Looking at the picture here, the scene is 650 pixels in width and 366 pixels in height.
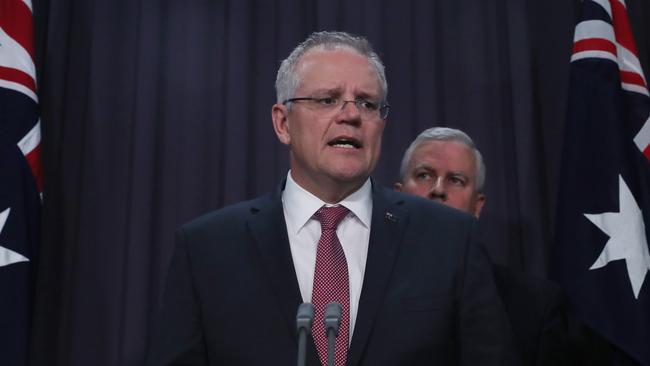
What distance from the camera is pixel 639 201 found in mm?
2646

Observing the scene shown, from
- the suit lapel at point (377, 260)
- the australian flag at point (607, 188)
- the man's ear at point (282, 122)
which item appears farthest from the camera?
the australian flag at point (607, 188)

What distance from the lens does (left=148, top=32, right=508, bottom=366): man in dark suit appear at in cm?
146

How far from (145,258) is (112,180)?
37 centimetres

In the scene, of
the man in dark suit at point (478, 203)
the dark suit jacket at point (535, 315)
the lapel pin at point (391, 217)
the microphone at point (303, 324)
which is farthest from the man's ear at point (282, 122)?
the dark suit jacket at point (535, 315)

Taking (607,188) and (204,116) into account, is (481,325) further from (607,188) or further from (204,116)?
(204,116)

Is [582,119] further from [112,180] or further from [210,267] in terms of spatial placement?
[112,180]

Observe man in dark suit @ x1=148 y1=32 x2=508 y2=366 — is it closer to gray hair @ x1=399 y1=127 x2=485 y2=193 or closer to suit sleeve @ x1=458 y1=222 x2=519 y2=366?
suit sleeve @ x1=458 y1=222 x2=519 y2=366

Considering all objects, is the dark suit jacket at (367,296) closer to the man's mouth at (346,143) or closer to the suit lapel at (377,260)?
the suit lapel at (377,260)

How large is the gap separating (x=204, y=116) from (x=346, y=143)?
1.51 metres

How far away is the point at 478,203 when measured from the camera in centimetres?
269

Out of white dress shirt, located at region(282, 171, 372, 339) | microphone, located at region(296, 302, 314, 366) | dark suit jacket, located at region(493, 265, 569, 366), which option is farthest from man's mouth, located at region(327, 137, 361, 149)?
dark suit jacket, located at region(493, 265, 569, 366)

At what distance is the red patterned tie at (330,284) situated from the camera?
1438mm

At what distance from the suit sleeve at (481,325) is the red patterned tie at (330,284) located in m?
0.25

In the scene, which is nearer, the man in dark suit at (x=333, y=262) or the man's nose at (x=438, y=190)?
the man in dark suit at (x=333, y=262)
